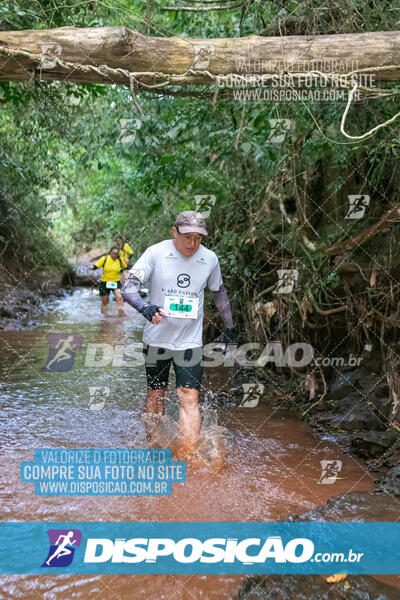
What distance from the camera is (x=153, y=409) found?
4.61 meters

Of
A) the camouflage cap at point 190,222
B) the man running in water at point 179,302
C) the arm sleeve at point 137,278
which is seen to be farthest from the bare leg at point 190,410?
the camouflage cap at point 190,222

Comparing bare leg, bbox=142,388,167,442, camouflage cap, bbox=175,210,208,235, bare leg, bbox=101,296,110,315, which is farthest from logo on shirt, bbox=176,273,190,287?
bare leg, bbox=101,296,110,315

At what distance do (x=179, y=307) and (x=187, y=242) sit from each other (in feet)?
1.66

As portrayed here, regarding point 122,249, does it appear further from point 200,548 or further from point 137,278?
point 200,548

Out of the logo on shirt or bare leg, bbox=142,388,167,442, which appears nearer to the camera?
the logo on shirt

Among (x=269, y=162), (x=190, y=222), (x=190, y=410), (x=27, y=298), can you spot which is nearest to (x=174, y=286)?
(x=190, y=222)

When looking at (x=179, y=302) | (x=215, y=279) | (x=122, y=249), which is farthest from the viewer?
(x=122, y=249)

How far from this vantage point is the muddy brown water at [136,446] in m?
2.80

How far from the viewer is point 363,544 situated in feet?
10.3

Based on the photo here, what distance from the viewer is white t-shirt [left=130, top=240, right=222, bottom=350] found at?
418cm

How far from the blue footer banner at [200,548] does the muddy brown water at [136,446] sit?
0.10 metres

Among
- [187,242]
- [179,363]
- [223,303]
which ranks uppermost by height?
[187,242]

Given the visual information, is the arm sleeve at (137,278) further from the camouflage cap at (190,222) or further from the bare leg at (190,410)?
the bare leg at (190,410)

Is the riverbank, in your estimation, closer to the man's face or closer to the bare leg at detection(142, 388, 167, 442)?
the bare leg at detection(142, 388, 167, 442)
